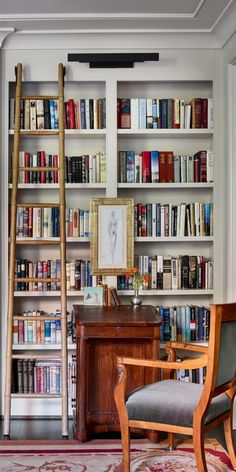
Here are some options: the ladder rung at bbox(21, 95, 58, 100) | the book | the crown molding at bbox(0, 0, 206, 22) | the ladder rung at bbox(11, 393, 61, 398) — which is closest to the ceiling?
the crown molding at bbox(0, 0, 206, 22)

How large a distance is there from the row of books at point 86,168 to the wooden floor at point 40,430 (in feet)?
5.67

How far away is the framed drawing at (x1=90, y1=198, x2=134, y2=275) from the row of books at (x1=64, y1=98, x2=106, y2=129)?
0.58 m

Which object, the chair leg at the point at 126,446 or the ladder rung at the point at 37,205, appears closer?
the chair leg at the point at 126,446

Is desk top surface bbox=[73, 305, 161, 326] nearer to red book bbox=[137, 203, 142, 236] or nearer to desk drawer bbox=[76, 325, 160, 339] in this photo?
desk drawer bbox=[76, 325, 160, 339]

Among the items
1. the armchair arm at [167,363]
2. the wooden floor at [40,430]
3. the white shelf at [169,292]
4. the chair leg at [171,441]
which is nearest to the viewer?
the armchair arm at [167,363]

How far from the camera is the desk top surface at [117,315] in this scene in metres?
3.99

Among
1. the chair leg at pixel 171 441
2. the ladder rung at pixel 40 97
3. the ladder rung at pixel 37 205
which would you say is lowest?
the chair leg at pixel 171 441

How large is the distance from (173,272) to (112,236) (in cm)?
53

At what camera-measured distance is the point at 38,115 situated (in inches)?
187

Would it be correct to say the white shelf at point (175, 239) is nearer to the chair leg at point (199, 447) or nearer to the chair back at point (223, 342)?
the chair back at point (223, 342)

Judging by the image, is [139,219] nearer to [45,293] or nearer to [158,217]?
[158,217]

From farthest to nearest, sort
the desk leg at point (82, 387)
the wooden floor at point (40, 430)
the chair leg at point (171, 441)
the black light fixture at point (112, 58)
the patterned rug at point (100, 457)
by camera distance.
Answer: the black light fixture at point (112, 58), the wooden floor at point (40, 430), the desk leg at point (82, 387), the chair leg at point (171, 441), the patterned rug at point (100, 457)

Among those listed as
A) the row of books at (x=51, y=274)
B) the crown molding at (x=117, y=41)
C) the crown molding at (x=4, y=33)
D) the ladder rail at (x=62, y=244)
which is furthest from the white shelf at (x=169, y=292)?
the crown molding at (x=4, y=33)

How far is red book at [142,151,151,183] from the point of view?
477 cm
